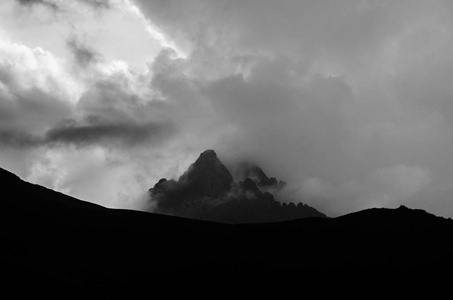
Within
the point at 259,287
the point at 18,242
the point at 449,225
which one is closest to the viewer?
the point at 259,287

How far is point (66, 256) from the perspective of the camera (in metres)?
121

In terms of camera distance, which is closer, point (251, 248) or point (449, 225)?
point (251, 248)

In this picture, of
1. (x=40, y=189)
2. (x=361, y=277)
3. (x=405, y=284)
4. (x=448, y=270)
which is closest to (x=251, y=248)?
(x=361, y=277)

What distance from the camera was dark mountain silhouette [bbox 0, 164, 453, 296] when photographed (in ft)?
375

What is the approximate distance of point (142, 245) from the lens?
134500 mm

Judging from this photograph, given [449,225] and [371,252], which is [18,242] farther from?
[449,225]

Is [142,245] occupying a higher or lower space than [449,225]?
lower

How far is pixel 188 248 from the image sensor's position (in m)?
134

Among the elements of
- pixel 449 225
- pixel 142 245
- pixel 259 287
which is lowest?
pixel 259 287

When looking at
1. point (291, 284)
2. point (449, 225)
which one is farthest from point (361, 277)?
point (449, 225)

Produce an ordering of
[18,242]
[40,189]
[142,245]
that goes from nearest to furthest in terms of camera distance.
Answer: [18,242]
[142,245]
[40,189]

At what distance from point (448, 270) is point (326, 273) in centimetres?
2792

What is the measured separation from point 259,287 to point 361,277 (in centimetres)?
2343

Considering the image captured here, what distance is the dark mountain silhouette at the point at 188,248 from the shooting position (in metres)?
114
